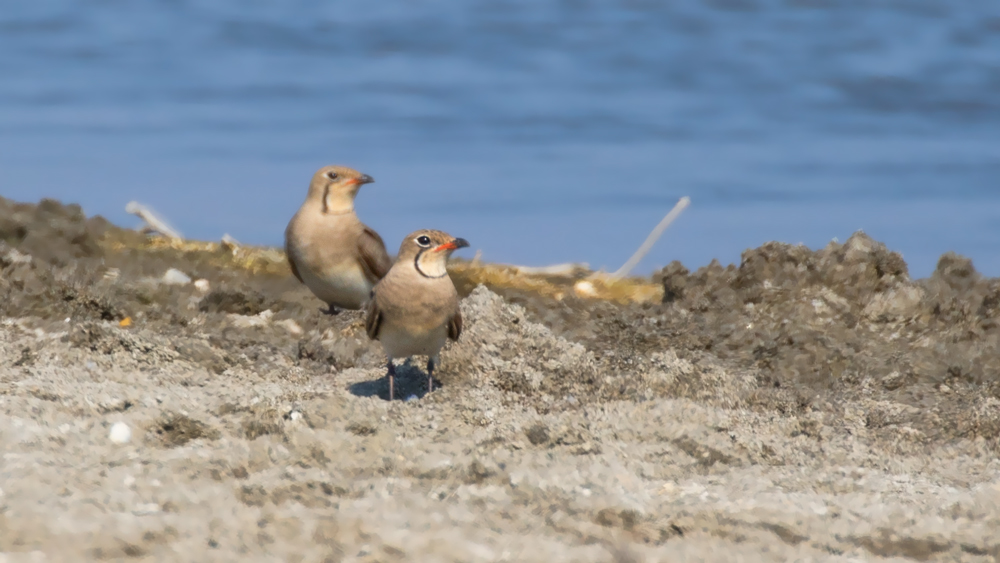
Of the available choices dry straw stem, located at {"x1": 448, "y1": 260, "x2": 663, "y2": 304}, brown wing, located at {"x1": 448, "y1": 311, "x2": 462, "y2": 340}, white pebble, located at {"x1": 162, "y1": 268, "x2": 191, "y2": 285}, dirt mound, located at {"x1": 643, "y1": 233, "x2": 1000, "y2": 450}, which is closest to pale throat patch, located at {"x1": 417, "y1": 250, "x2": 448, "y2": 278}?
brown wing, located at {"x1": 448, "y1": 311, "x2": 462, "y2": 340}

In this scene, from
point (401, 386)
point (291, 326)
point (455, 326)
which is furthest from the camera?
point (291, 326)

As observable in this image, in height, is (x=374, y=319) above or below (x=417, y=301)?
below

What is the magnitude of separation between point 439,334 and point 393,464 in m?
1.43

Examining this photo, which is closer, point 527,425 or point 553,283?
point 527,425

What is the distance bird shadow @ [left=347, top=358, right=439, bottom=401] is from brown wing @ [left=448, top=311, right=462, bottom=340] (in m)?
0.39

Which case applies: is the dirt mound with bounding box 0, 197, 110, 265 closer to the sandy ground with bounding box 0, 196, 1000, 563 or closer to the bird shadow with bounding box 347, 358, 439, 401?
the sandy ground with bounding box 0, 196, 1000, 563

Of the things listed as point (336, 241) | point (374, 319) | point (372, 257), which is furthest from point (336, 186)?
point (374, 319)

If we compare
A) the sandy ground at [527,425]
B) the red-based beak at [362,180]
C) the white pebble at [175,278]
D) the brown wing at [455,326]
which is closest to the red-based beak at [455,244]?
the brown wing at [455,326]

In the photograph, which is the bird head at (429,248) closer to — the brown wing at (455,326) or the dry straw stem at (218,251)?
the brown wing at (455,326)

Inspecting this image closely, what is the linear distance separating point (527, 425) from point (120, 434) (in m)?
1.66

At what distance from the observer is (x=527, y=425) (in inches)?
194

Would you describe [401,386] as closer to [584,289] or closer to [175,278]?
[175,278]

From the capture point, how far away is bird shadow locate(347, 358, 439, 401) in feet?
20.1

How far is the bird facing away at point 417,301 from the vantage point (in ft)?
18.6
